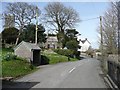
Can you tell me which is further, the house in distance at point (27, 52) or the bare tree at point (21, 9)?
the bare tree at point (21, 9)

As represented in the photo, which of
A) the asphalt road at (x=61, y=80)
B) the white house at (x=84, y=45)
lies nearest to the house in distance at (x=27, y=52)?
the asphalt road at (x=61, y=80)

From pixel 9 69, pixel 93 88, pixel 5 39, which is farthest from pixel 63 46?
pixel 93 88

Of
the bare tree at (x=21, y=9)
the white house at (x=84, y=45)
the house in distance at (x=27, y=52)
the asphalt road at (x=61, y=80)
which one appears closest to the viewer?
the asphalt road at (x=61, y=80)

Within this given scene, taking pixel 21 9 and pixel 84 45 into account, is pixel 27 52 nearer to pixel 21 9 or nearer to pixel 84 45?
pixel 21 9

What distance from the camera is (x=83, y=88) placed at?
16156mm

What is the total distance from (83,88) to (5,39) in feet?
175

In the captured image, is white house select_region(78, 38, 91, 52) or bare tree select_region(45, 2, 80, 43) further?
white house select_region(78, 38, 91, 52)

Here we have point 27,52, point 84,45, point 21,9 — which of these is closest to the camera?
point 27,52

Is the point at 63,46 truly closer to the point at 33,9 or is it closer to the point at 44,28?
the point at 44,28

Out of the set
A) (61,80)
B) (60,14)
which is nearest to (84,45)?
(60,14)

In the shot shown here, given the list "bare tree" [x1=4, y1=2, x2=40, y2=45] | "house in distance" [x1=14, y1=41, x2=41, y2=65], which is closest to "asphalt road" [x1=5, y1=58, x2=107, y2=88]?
"house in distance" [x1=14, y1=41, x2=41, y2=65]

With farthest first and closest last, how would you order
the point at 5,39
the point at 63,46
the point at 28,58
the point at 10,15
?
the point at 63,46, the point at 5,39, the point at 10,15, the point at 28,58

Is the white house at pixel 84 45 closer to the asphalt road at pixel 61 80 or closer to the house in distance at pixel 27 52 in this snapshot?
the house in distance at pixel 27 52

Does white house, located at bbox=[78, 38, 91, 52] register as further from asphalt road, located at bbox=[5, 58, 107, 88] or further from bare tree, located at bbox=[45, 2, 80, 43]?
asphalt road, located at bbox=[5, 58, 107, 88]
